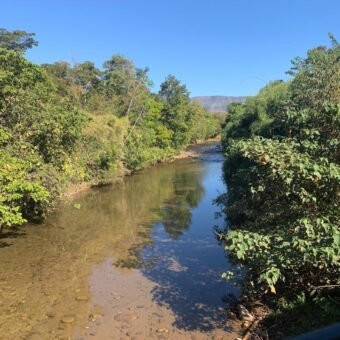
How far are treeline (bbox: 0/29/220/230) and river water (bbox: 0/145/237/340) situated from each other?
75.7 inches

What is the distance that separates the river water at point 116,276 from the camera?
34.8ft

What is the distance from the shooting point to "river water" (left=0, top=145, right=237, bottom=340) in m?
10.6

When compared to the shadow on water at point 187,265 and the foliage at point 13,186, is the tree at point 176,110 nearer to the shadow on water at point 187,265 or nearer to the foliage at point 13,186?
the shadow on water at point 187,265

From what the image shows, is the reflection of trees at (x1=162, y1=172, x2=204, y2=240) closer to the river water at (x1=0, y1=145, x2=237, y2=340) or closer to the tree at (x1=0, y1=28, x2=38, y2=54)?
the river water at (x1=0, y1=145, x2=237, y2=340)

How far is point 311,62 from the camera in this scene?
20.5 metres

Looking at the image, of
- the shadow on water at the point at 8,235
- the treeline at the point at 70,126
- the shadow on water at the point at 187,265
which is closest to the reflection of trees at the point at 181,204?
the shadow on water at the point at 187,265

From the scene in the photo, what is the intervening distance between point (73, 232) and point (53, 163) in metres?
3.48

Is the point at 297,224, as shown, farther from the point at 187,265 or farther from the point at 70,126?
the point at 70,126

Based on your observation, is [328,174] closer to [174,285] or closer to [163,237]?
[174,285]

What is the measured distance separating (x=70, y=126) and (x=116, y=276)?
9305 millimetres

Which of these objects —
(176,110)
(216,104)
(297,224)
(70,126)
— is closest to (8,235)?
(70,126)

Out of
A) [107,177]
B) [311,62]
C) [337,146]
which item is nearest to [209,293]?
[337,146]

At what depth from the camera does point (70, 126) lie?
20984 mm

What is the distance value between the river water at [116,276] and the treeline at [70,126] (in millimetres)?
1922
